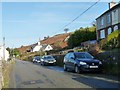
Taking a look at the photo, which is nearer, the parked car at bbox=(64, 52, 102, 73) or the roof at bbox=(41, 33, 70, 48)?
the parked car at bbox=(64, 52, 102, 73)

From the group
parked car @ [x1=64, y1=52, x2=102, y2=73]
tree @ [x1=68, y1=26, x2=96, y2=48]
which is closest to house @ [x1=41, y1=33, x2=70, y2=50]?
tree @ [x1=68, y1=26, x2=96, y2=48]

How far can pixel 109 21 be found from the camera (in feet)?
198

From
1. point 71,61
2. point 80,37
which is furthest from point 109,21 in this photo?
point 71,61

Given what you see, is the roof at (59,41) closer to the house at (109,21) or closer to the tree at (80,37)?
the tree at (80,37)

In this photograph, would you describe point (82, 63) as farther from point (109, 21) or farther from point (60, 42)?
point (60, 42)

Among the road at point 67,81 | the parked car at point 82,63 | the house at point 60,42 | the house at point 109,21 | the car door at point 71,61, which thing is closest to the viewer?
the road at point 67,81

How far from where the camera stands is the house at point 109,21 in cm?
5626

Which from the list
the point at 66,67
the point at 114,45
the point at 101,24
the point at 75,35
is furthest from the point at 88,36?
the point at 66,67

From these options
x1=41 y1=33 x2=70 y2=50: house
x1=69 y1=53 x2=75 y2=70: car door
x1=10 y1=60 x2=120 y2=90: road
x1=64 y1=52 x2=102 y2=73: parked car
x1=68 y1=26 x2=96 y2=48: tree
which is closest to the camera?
x1=10 y1=60 x2=120 y2=90: road

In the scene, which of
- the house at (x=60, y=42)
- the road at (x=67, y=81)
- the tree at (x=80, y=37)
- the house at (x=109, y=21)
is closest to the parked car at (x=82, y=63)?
the road at (x=67, y=81)

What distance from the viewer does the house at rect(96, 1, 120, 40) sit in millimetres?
56256

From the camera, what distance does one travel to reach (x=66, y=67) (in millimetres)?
26016

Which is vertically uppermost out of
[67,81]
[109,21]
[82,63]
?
[109,21]

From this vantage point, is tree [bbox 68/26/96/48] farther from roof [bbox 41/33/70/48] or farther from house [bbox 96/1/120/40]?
roof [bbox 41/33/70/48]
